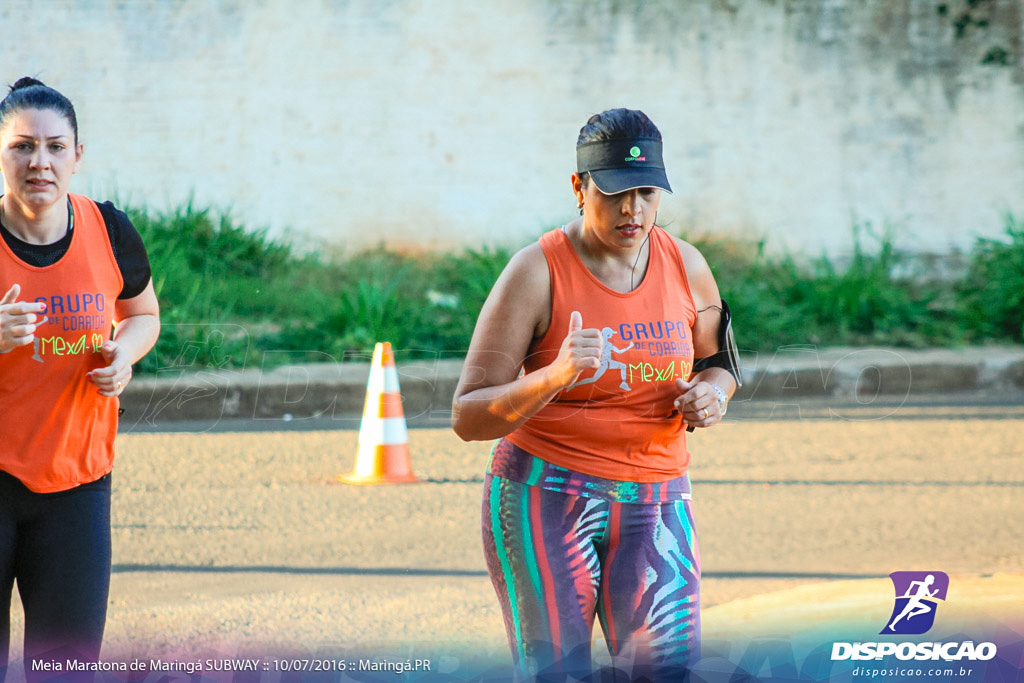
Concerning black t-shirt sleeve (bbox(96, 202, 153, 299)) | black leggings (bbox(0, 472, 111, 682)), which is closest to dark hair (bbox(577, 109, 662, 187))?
black t-shirt sleeve (bbox(96, 202, 153, 299))

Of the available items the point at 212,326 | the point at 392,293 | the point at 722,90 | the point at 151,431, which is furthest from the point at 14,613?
the point at 722,90

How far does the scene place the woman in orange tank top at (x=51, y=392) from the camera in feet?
8.96

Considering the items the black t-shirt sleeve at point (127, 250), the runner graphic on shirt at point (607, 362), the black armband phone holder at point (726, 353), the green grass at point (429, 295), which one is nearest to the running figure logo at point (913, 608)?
the black armband phone holder at point (726, 353)

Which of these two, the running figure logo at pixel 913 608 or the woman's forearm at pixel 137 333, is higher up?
the woman's forearm at pixel 137 333

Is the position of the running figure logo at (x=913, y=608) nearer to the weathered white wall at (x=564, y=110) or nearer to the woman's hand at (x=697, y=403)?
the woman's hand at (x=697, y=403)

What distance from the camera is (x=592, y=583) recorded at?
2666 millimetres

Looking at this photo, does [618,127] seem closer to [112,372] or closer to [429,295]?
[112,372]

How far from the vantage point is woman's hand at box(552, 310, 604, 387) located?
2.50 m

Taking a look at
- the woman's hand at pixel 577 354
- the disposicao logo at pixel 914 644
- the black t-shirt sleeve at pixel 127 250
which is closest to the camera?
the woman's hand at pixel 577 354

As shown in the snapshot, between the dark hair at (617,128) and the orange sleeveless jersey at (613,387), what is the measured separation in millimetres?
259

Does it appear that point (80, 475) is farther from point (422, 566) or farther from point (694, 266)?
point (422, 566)

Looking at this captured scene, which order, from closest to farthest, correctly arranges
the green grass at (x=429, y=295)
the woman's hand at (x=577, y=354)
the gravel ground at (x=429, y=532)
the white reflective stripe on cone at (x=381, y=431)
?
1. the woman's hand at (x=577, y=354)
2. the gravel ground at (x=429, y=532)
3. the white reflective stripe on cone at (x=381, y=431)
4. the green grass at (x=429, y=295)

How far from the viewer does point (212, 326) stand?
392 inches

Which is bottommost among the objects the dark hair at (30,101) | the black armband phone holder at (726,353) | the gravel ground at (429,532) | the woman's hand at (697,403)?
the gravel ground at (429,532)
